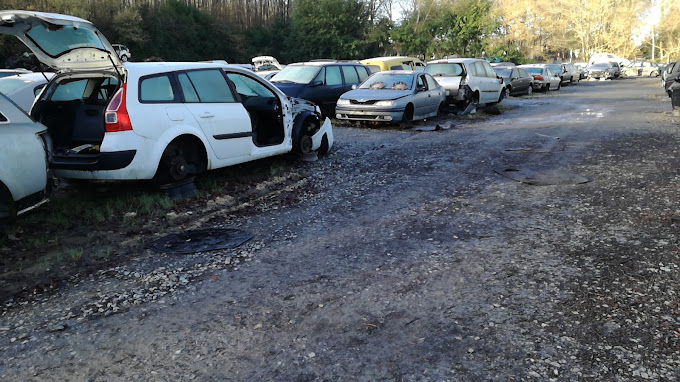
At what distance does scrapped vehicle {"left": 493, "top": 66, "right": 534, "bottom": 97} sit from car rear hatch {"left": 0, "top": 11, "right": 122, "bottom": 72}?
21.5 m

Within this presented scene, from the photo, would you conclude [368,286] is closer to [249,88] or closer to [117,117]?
[117,117]

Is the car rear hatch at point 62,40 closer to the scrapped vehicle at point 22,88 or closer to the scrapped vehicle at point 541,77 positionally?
the scrapped vehicle at point 22,88

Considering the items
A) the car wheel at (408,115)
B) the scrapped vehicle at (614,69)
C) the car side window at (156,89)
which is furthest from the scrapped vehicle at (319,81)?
the scrapped vehicle at (614,69)

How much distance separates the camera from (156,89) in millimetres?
6219

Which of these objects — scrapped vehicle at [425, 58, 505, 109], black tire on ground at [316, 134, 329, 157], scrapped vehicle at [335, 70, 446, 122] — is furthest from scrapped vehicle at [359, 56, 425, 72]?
black tire on ground at [316, 134, 329, 157]

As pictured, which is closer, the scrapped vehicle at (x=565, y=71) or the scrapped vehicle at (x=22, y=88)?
the scrapped vehicle at (x=22, y=88)

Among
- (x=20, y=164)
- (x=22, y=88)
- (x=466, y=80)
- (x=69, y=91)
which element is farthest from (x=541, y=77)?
(x=20, y=164)

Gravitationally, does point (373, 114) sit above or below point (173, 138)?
below

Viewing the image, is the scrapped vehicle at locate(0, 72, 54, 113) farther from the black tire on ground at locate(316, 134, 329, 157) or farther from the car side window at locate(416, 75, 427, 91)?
the car side window at locate(416, 75, 427, 91)

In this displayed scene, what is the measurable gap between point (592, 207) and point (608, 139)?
5921mm

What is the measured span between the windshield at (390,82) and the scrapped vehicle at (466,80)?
2.84 metres

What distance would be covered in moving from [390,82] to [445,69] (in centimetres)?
401

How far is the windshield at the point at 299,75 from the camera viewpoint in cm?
1450

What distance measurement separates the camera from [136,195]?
6.52 m
